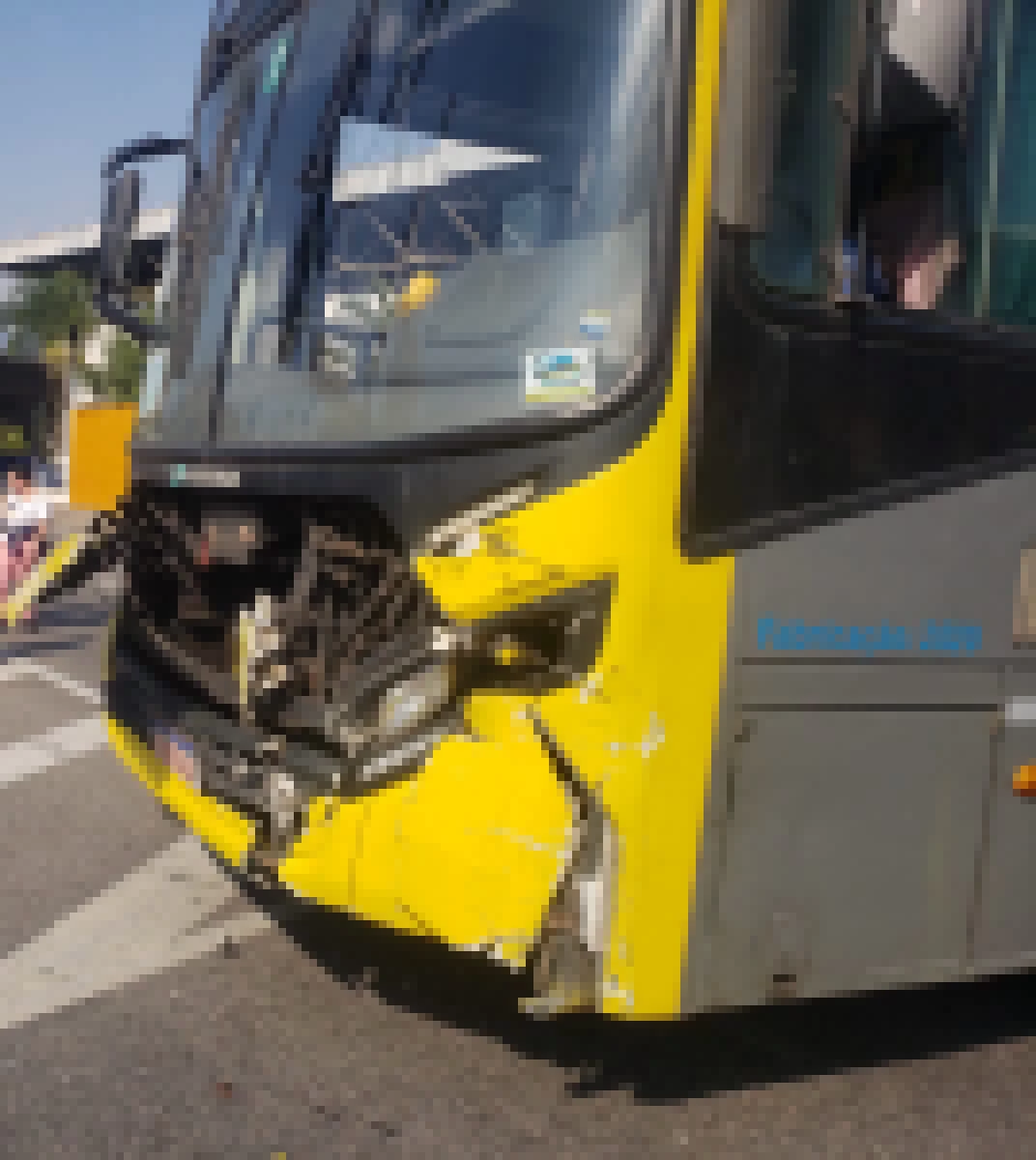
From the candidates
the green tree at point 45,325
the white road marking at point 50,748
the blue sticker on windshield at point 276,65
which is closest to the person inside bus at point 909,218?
the blue sticker on windshield at point 276,65

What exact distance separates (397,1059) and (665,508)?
1681 millimetres

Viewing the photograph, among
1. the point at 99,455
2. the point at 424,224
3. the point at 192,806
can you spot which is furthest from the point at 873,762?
the point at 99,455

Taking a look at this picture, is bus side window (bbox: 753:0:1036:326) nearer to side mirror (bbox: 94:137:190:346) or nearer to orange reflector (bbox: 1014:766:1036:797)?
orange reflector (bbox: 1014:766:1036:797)

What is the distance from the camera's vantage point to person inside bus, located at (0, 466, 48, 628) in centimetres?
1388

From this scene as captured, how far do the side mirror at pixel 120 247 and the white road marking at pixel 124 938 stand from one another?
195 centimetres

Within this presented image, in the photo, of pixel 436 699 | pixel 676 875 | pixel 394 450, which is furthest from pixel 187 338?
pixel 676 875

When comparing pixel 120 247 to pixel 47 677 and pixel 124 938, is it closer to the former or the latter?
pixel 124 938

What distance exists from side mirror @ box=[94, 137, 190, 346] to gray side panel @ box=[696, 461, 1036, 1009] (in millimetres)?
2531

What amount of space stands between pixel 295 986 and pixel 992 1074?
6.57 feet

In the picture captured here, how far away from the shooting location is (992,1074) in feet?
12.8

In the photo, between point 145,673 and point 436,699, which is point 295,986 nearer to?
point 145,673

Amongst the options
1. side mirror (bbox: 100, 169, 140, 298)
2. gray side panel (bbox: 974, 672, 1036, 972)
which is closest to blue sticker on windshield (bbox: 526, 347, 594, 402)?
gray side panel (bbox: 974, 672, 1036, 972)

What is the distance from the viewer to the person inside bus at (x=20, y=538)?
546 inches

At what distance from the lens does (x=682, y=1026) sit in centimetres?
411
